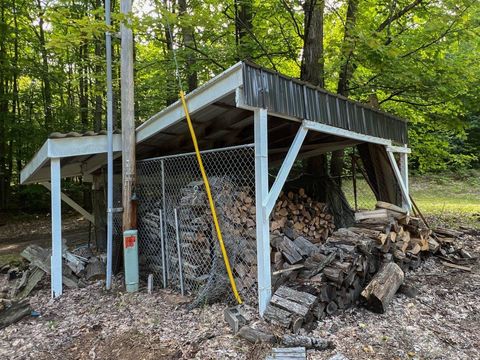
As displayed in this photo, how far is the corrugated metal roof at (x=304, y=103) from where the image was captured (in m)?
3.24

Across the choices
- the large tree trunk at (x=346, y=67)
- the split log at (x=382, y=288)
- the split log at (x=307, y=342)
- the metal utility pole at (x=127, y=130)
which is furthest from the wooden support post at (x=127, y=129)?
the large tree trunk at (x=346, y=67)

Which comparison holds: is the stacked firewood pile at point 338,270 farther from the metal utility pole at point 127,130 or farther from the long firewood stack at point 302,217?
the metal utility pole at point 127,130

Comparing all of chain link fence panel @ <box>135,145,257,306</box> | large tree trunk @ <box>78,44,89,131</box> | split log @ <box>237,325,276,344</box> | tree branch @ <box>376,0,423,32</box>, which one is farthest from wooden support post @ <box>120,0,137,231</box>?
large tree trunk @ <box>78,44,89,131</box>

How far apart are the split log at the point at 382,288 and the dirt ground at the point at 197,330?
115 mm

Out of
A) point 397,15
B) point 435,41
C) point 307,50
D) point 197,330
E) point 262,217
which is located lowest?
point 197,330

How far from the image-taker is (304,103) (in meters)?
3.81

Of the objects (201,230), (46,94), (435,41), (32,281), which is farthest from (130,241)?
(46,94)

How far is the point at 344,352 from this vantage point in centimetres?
277

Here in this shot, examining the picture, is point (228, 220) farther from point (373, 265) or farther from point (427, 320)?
point (427, 320)

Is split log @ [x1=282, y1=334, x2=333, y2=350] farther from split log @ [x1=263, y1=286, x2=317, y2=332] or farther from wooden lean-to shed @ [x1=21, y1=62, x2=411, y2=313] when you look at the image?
wooden lean-to shed @ [x1=21, y1=62, x2=411, y2=313]

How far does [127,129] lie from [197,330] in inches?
115

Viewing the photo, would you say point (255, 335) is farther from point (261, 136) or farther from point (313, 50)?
point (313, 50)

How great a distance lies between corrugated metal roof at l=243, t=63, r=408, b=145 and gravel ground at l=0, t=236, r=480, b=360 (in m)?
2.23

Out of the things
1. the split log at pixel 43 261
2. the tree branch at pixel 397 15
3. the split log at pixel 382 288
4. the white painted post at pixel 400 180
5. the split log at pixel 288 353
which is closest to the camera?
the split log at pixel 288 353
